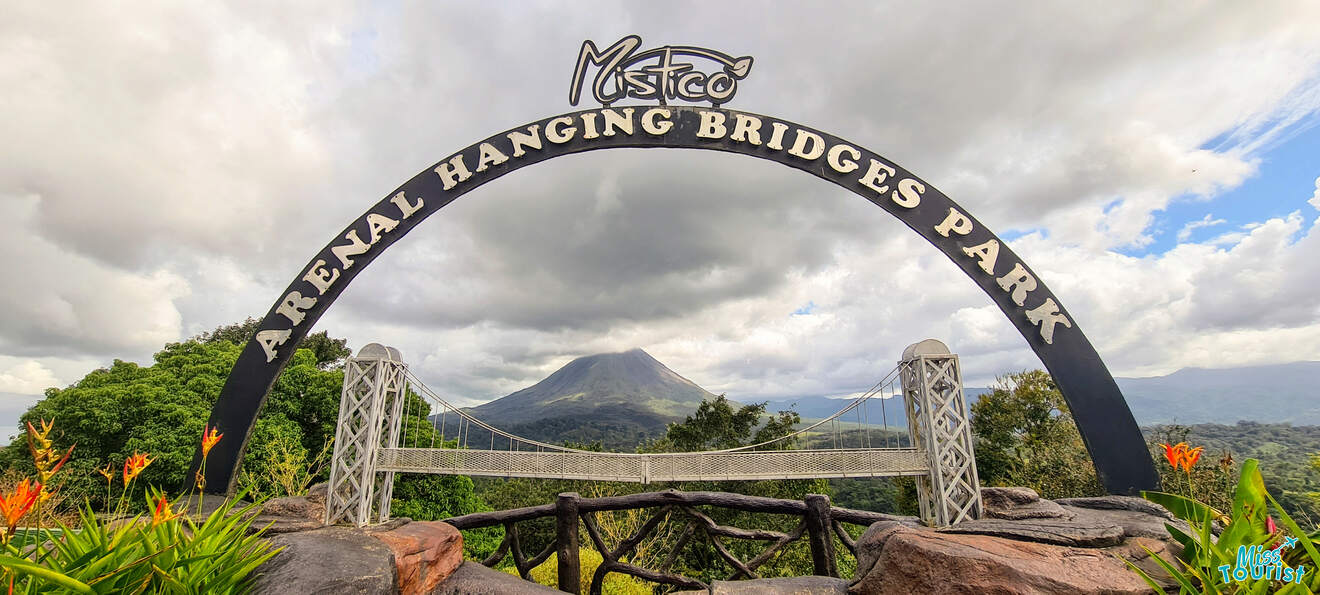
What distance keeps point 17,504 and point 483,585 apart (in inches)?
138

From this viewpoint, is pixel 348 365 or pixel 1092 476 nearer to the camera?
pixel 348 365

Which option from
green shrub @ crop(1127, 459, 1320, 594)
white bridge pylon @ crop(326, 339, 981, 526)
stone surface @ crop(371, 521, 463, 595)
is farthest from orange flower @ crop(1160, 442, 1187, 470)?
stone surface @ crop(371, 521, 463, 595)

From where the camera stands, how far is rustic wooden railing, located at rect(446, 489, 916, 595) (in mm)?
5402

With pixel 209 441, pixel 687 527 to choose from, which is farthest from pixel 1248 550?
pixel 209 441

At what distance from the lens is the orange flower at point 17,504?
1.91 metres

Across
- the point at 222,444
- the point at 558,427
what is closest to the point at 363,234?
the point at 222,444

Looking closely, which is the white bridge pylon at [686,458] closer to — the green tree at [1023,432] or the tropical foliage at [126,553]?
the tropical foliage at [126,553]

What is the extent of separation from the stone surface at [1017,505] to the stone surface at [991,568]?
1079mm

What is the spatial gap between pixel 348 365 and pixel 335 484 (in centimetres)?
218

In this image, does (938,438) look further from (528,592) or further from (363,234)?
(363,234)

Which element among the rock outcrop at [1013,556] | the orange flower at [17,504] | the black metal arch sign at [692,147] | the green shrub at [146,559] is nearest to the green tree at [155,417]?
the black metal arch sign at [692,147]

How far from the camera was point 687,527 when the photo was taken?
225 inches

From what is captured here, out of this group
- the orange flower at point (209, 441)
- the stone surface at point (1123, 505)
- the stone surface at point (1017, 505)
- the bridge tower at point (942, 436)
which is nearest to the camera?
the orange flower at point (209, 441)

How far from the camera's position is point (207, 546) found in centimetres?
308
